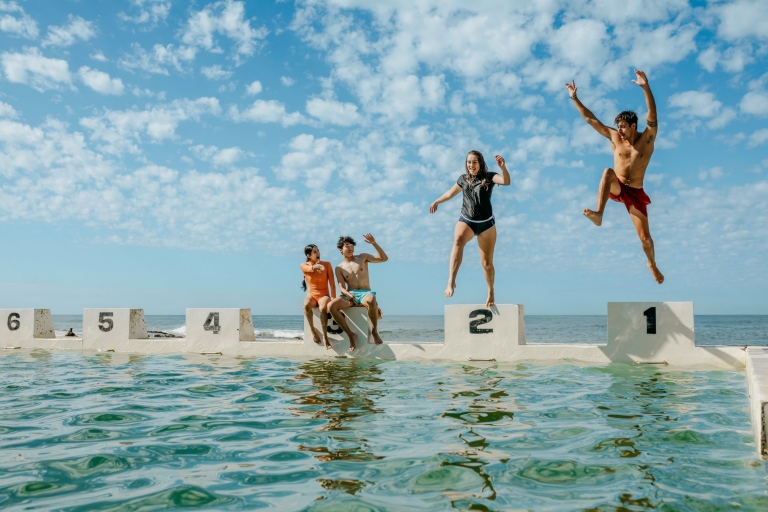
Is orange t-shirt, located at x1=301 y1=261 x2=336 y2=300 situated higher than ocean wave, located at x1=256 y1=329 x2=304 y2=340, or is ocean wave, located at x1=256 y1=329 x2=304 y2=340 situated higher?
orange t-shirt, located at x1=301 y1=261 x2=336 y2=300

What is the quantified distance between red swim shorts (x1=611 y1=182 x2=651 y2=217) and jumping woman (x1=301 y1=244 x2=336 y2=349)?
15.6 ft

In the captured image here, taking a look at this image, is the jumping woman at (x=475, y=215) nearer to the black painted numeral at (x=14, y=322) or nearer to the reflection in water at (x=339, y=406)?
the reflection in water at (x=339, y=406)

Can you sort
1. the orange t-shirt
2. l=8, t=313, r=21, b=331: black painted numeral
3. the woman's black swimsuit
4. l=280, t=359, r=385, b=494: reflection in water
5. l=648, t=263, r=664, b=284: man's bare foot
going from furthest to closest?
1. l=8, t=313, r=21, b=331: black painted numeral
2. the orange t-shirt
3. the woman's black swimsuit
4. l=648, t=263, r=664, b=284: man's bare foot
5. l=280, t=359, r=385, b=494: reflection in water

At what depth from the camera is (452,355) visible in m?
9.82

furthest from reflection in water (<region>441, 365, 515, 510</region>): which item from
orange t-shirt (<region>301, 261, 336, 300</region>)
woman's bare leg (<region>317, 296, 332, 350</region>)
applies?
orange t-shirt (<region>301, 261, 336, 300</region>)

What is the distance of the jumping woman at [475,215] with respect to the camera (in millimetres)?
9344

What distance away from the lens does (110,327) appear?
12.2 meters

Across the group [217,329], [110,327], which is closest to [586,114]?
[217,329]

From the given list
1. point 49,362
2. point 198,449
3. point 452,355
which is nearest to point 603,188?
point 452,355

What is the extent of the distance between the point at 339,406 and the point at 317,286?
202 inches

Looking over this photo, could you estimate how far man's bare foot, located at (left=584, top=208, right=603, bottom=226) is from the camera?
786 centimetres

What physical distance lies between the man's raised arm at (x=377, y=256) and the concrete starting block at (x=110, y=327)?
4.89 meters

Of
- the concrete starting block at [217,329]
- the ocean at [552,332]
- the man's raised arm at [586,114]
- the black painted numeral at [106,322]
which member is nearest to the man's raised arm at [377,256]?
the concrete starting block at [217,329]

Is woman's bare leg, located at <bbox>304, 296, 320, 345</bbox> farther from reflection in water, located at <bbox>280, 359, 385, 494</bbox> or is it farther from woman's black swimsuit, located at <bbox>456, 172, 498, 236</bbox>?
woman's black swimsuit, located at <bbox>456, 172, 498, 236</bbox>
